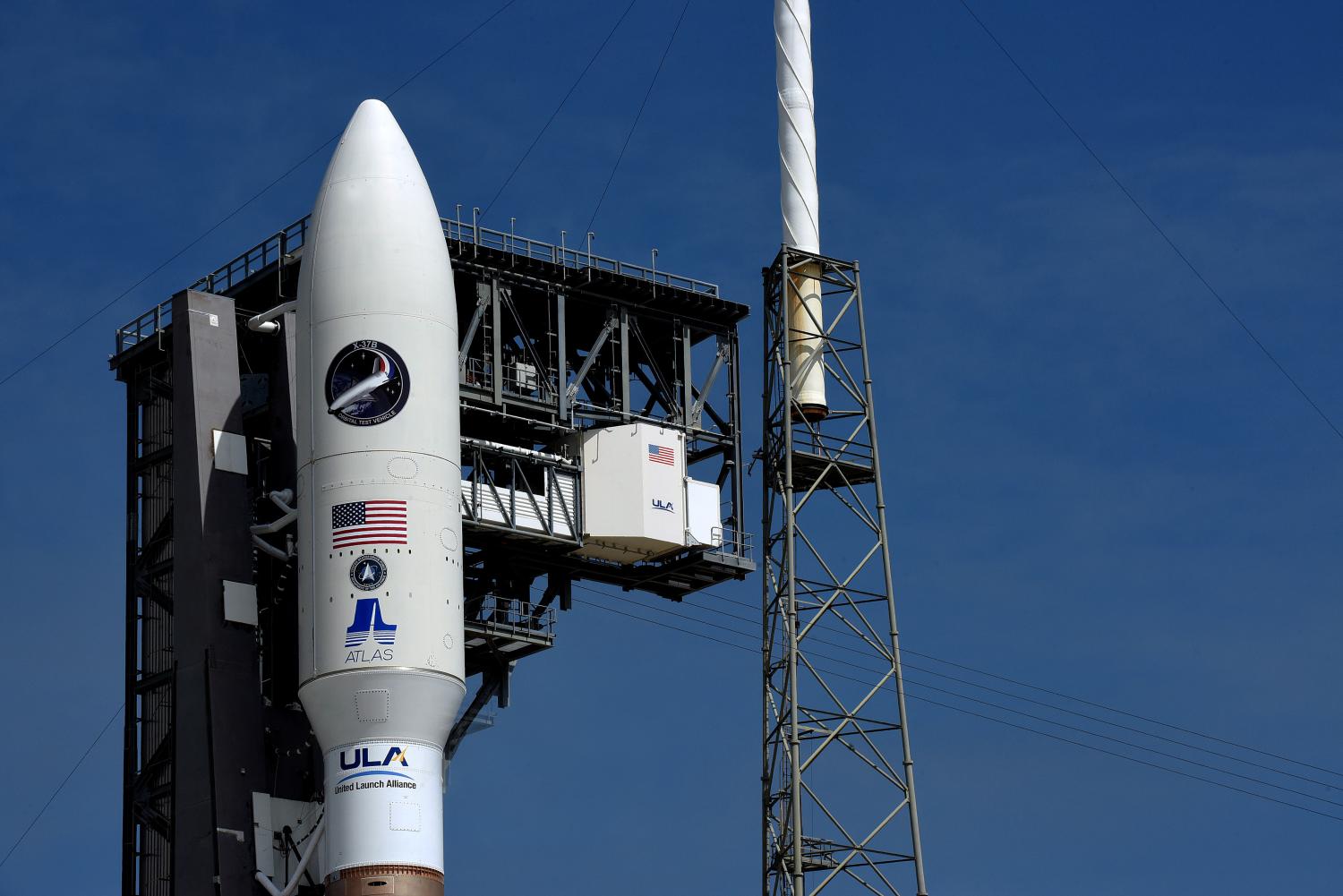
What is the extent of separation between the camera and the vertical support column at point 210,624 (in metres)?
71.3

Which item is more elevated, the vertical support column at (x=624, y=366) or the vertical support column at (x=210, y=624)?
the vertical support column at (x=624, y=366)

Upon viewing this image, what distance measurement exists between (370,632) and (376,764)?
295 cm

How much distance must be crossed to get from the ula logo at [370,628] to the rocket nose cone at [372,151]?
11.7 m

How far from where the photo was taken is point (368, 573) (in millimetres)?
67562

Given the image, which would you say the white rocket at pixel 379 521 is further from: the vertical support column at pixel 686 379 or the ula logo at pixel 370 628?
the vertical support column at pixel 686 379

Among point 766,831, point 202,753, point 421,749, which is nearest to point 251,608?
point 202,753

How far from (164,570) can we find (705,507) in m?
14.1

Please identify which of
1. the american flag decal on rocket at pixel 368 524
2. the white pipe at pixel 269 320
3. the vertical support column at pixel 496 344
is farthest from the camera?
the vertical support column at pixel 496 344

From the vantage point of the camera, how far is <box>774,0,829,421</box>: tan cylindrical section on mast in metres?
78.2

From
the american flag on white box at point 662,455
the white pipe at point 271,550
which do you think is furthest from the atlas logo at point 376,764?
the american flag on white box at point 662,455

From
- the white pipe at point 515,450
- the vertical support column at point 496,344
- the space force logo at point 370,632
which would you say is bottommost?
the space force logo at point 370,632

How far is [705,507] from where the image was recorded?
79062mm

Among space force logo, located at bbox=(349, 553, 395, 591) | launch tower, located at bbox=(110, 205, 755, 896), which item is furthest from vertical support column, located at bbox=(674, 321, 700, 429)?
space force logo, located at bbox=(349, 553, 395, 591)

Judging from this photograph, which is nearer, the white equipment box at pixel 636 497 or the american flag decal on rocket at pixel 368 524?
the american flag decal on rocket at pixel 368 524
